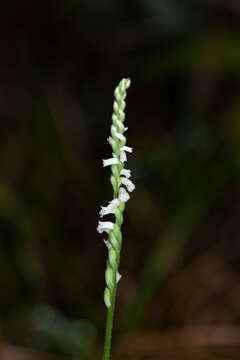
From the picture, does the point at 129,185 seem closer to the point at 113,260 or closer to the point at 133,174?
the point at 113,260

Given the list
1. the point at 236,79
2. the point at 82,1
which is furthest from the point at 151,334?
the point at 82,1

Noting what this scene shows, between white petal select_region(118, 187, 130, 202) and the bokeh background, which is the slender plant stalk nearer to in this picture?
white petal select_region(118, 187, 130, 202)

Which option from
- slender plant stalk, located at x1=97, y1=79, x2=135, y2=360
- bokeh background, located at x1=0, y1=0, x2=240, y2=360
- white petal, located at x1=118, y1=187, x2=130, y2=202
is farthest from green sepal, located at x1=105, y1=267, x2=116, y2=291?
bokeh background, located at x1=0, y1=0, x2=240, y2=360

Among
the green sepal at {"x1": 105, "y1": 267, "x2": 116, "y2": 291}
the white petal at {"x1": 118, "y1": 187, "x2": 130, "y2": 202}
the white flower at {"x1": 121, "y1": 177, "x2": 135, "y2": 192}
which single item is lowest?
the green sepal at {"x1": 105, "y1": 267, "x2": 116, "y2": 291}

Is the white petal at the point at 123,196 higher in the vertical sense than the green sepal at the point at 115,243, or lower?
higher

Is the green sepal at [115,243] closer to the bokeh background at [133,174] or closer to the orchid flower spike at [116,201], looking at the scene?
the orchid flower spike at [116,201]

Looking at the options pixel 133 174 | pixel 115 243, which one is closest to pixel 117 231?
pixel 115 243

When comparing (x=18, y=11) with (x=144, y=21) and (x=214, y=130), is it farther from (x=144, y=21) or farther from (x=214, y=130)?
(x=214, y=130)

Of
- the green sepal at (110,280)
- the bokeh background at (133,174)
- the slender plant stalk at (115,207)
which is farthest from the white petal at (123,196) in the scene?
the bokeh background at (133,174)
